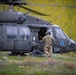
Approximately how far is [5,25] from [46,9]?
23808 mm

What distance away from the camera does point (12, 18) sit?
78.2 ft

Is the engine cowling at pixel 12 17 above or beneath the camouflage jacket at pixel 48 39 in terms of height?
above

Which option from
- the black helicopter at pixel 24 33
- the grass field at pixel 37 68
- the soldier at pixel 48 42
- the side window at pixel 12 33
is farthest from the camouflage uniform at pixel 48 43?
the grass field at pixel 37 68

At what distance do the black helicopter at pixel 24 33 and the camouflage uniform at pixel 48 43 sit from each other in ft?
4.12

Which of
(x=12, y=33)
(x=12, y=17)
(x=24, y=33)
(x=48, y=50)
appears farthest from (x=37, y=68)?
(x=24, y=33)

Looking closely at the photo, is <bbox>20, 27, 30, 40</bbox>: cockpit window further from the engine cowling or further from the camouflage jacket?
the camouflage jacket

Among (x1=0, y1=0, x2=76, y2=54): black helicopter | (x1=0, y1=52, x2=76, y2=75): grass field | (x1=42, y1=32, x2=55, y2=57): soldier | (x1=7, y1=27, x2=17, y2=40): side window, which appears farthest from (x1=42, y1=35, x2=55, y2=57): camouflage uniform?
(x1=0, y1=52, x2=76, y2=75): grass field

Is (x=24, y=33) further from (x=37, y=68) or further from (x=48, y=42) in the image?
(x=37, y=68)

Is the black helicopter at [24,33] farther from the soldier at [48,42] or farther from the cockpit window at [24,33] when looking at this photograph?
the soldier at [48,42]

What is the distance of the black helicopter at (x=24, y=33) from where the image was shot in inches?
942

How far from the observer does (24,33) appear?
24594 millimetres

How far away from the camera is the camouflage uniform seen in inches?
926

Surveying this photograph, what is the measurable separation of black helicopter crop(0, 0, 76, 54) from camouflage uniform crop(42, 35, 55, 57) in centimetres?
126

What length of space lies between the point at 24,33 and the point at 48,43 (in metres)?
1.74
